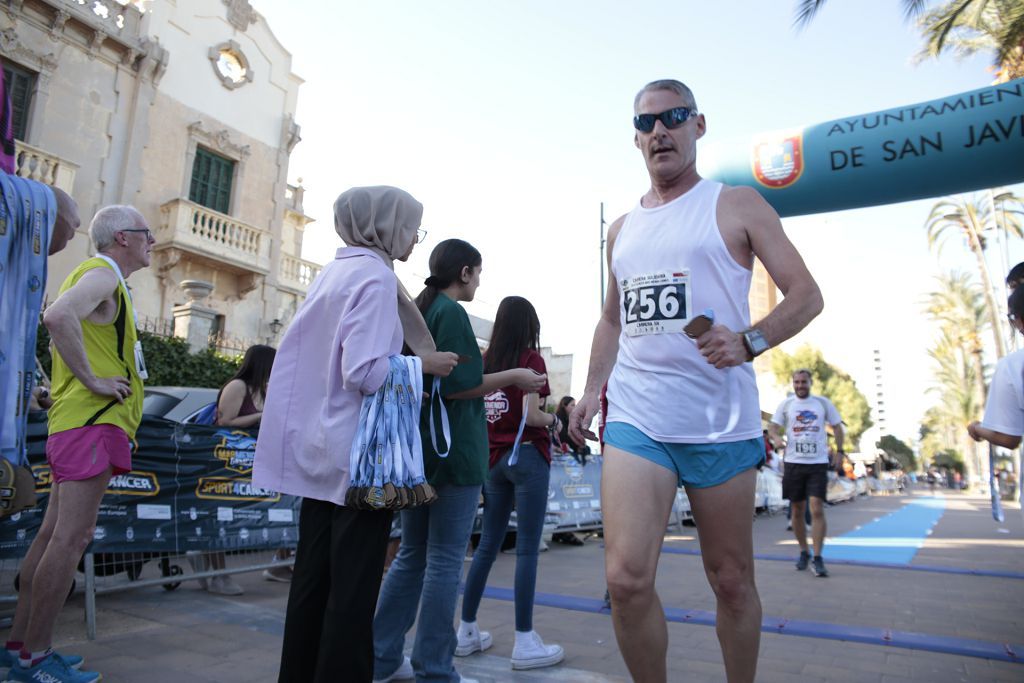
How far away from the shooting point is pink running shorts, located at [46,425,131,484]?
3012 mm

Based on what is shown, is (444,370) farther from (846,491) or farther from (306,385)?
(846,491)

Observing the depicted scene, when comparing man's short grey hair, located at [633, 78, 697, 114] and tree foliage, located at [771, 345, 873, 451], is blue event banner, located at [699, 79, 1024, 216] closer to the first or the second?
man's short grey hair, located at [633, 78, 697, 114]

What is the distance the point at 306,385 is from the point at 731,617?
1631 millimetres

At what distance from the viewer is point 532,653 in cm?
353

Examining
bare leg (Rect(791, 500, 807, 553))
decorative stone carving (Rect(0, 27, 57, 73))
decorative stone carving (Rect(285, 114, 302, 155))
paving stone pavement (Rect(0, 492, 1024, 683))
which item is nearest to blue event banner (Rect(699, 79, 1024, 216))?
bare leg (Rect(791, 500, 807, 553))

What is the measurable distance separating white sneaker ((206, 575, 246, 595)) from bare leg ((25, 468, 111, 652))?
233 cm

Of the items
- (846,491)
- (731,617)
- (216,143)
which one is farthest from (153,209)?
(846,491)

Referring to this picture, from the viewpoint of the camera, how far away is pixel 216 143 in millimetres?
18938

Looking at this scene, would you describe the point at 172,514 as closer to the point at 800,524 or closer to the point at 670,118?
the point at 670,118

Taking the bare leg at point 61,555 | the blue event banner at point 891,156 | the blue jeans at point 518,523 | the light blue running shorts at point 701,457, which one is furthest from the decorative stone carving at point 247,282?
the light blue running shorts at point 701,457

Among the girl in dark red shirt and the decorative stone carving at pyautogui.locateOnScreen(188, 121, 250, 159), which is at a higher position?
the decorative stone carving at pyautogui.locateOnScreen(188, 121, 250, 159)

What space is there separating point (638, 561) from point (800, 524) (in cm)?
574

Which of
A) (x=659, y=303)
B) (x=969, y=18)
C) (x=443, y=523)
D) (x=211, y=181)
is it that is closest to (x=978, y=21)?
(x=969, y=18)

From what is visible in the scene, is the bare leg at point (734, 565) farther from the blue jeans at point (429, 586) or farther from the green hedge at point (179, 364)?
the green hedge at point (179, 364)
